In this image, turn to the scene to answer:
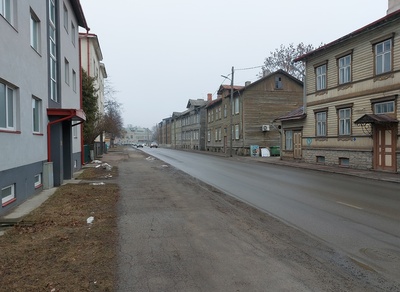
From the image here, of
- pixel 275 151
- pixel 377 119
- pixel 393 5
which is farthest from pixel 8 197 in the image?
pixel 275 151

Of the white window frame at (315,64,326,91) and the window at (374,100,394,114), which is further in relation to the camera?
the white window frame at (315,64,326,91)

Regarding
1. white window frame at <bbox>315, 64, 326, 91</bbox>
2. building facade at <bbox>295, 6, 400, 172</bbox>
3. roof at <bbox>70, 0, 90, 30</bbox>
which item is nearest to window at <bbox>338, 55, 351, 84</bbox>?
building facade at <bbox>295, 6, 400, 172</bbox>

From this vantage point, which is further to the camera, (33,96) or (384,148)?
(384,148)

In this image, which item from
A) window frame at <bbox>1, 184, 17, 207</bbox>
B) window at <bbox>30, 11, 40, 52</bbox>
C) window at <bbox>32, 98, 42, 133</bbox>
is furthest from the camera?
window at <bbox>30, 11, 40, 52</bbox>

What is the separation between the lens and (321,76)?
23438 mm

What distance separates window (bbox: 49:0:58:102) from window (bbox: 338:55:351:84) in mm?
16572

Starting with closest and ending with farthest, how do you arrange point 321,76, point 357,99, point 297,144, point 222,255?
point 222,255 < point 357,99 < point 321,76 < point 297,144

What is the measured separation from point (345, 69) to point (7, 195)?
19.7 meters

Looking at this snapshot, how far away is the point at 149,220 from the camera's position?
7.20 m

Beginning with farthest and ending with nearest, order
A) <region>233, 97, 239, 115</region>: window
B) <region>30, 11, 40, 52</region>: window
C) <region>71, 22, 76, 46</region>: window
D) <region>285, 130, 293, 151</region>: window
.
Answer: <region>233, 97, 239, 115</region>: window → <region>285, 130, 293, 151</region>: window → <region>71, 22, 76, 46</region>: window → <region>30, 11, 40, 52</region>: window

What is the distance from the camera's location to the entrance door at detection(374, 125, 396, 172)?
17.1 m

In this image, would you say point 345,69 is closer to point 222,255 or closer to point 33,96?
point 33,96

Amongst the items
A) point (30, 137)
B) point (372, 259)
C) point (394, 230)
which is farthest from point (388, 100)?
point (30, 137)

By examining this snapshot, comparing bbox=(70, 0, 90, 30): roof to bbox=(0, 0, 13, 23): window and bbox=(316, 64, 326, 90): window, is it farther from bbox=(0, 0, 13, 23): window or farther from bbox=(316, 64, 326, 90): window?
bbox=(316, 64, 326, 90): window
